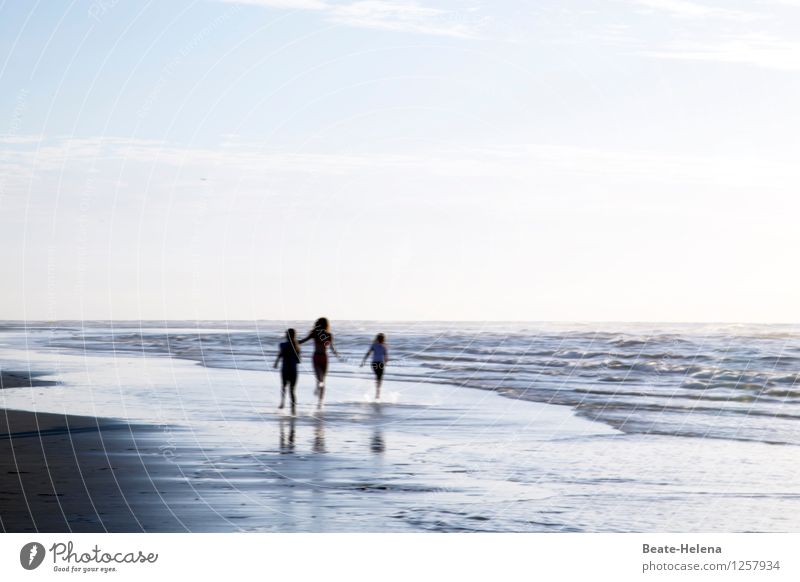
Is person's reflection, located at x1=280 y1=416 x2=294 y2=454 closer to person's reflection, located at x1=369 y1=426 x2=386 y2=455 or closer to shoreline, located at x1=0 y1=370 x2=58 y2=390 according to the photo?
person's reflection, located at x1=369 y1=426 x2=386 y2=455

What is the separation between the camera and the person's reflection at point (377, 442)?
1661cm

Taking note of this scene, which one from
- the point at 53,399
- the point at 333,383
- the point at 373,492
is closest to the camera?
the point at 373,492

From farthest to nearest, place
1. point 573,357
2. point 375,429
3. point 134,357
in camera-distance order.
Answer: point 573,357
point 134,357
point 375,429

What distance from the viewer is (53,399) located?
960 inches

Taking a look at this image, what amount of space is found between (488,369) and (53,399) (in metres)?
19.9

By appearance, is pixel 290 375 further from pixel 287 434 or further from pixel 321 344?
pixel 287 434

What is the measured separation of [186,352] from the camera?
2052 inches

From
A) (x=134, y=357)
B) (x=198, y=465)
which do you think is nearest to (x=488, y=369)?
(x=134, y=357)

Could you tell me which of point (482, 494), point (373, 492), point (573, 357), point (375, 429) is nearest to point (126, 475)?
point (373, 492)

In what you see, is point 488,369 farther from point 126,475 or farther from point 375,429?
point 126,475

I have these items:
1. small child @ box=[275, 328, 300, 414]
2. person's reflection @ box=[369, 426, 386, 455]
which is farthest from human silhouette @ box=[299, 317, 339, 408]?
person's reflection @ box=[369, 426, 386, 455]

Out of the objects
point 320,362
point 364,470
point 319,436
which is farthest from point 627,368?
point 364,470

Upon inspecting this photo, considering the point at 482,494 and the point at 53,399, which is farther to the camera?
the point at 53,399

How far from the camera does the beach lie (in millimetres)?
11414
